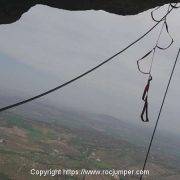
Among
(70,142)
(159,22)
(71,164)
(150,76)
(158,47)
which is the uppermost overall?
(159,22)

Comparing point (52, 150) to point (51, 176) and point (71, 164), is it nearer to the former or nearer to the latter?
point (71, 164)

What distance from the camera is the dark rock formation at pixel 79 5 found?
6.93 m

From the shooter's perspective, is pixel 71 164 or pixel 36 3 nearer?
pixel 36 3

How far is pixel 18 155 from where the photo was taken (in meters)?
86.7

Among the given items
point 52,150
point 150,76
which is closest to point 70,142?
point 52,150

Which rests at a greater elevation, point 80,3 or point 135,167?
point 80,3

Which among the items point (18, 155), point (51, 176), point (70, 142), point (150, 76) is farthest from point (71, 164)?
point (150, 76)

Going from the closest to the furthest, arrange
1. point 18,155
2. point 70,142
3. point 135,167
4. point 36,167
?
point 36,167
point 18,155
point 135,167
point 70,142

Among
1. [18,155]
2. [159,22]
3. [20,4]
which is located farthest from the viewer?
[18,155]

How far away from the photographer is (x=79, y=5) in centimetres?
723

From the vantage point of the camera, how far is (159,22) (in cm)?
781

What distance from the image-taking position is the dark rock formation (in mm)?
6934

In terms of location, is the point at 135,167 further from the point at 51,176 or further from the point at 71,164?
the point at 51,176

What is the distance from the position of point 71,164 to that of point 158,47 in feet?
281
